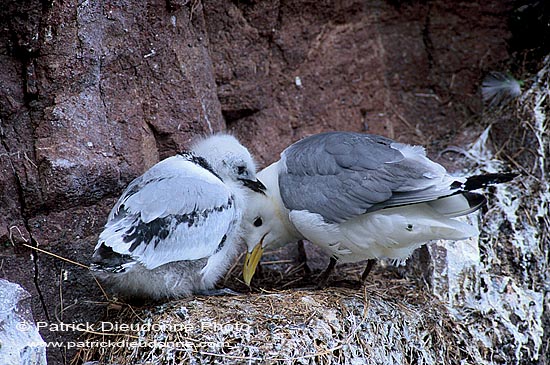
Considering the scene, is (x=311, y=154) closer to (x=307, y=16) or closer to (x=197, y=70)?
(x=197, y=70)

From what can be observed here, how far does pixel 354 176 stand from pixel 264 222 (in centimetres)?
70

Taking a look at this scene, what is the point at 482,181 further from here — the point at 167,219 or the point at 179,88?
the point at 179,88

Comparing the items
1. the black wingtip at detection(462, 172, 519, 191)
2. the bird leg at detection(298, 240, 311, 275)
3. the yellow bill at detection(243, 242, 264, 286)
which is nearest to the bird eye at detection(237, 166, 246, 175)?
the yellow bill at detection(243, 242, 264, 286)

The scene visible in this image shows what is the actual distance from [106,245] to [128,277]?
0.27 metres

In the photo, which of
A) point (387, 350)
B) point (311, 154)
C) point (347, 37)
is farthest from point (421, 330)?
point (347, 37)

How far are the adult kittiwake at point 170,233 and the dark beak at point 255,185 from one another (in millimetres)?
129

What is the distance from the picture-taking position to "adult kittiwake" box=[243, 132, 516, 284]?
12.8 feet

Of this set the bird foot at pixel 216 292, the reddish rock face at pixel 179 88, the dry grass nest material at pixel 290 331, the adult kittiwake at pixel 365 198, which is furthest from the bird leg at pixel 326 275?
the reddish rock face at pixel 179 88

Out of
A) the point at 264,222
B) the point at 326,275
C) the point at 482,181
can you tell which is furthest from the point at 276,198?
the point at 482,181

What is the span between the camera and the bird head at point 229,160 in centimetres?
432

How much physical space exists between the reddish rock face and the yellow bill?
2.59ft

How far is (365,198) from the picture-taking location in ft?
13.0

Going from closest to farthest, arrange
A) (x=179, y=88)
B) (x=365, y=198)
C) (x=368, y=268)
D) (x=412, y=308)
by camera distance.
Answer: (x=365, y=198)
(x=412, y=308)
(x=368, y=268)
(x=179, y=88)

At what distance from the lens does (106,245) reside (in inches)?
142
